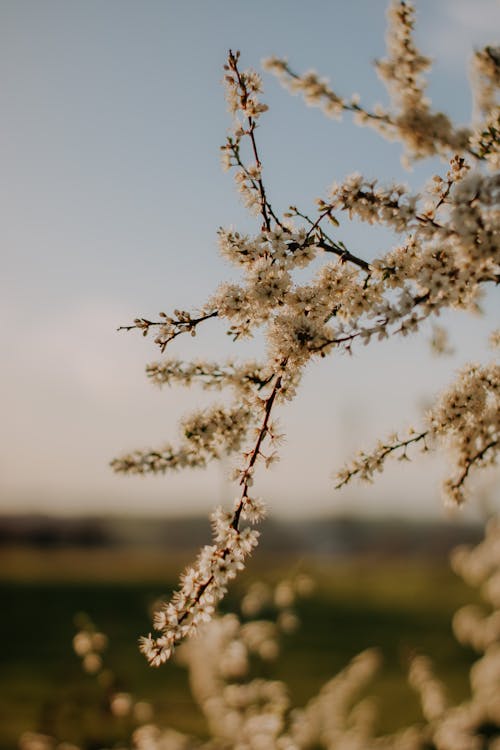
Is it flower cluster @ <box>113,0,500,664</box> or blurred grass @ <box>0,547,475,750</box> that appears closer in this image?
flower cluster @ <box>113,0,500,664</box>

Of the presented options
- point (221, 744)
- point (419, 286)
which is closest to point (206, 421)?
point (419, 286)

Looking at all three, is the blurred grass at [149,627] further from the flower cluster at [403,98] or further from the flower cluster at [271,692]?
the flower cluster at [403,98]

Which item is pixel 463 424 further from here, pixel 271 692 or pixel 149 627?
pixel 149 627

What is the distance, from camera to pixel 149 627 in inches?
908

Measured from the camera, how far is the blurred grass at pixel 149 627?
46.3 feet

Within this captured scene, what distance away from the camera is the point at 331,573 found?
1319 inches

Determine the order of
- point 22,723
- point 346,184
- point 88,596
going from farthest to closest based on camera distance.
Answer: point 88,596, point 22,723, point 346,184

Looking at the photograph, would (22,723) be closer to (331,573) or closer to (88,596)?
(88,596)

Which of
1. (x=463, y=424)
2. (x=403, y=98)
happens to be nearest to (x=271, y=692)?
(x=463, y=424)

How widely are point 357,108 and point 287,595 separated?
448 cm

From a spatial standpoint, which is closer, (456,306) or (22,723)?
(456,306)

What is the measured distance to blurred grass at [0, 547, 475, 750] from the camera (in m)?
14.1

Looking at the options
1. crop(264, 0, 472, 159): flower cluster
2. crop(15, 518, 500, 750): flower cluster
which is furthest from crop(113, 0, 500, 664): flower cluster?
crop(15, 518, 500, 750): flower cluster

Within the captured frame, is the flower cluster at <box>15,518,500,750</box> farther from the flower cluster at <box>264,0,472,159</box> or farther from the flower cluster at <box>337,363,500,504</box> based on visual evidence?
the flower cluster at <box>264,0,472,159</box>
